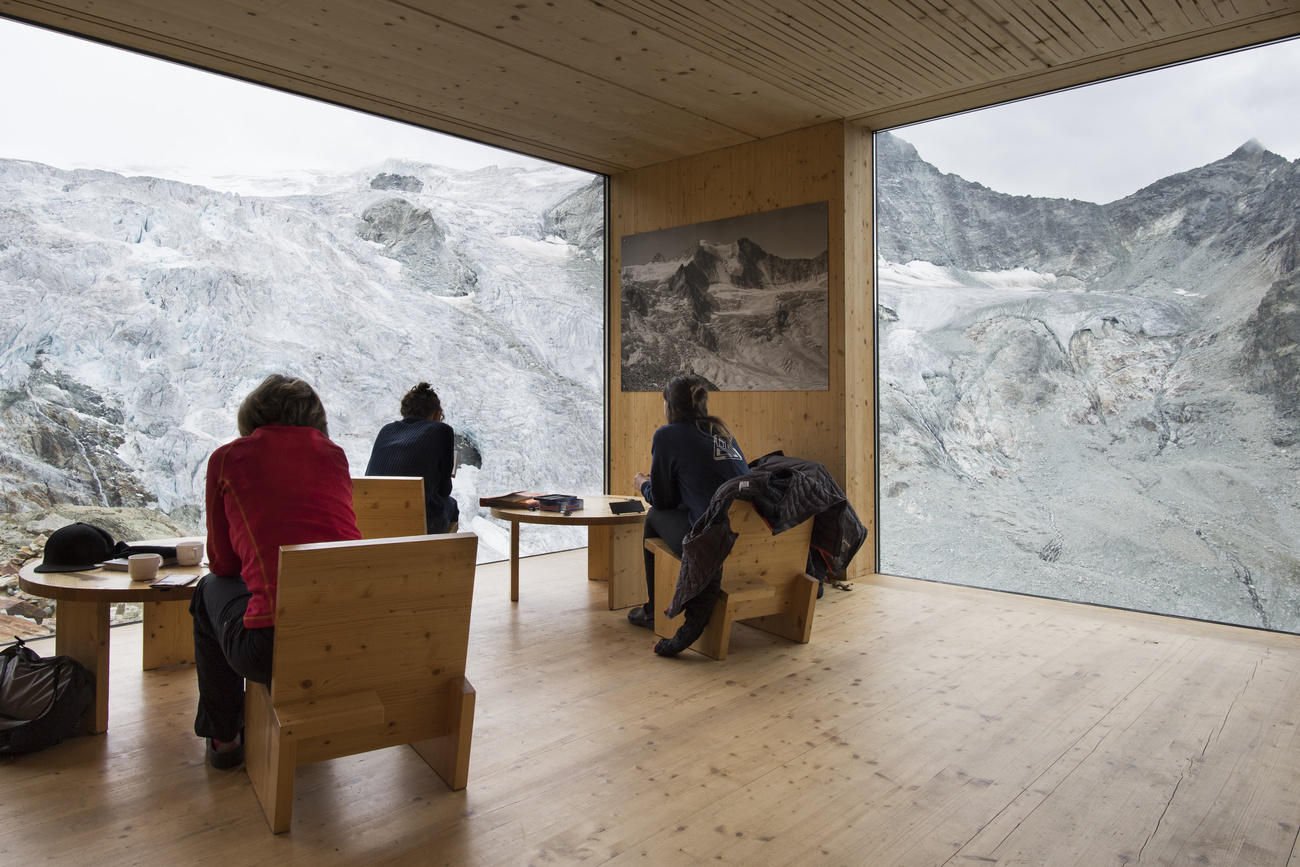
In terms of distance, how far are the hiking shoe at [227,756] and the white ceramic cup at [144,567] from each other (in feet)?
1.95

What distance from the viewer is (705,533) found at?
3.53 meters

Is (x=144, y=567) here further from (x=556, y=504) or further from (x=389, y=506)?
(x=556, y=504)

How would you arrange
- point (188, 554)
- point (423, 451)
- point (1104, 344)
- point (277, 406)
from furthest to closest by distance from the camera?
point (1104, 344) < point (423, 451) < point (188, 554) < point (277, 406)

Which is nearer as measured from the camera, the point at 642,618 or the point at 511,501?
the point at 642,618

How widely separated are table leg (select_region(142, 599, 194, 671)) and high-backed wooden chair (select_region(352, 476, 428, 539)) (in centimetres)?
84

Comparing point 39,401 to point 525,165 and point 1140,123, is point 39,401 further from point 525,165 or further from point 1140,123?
point 1140,123

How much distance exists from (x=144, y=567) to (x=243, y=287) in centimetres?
362

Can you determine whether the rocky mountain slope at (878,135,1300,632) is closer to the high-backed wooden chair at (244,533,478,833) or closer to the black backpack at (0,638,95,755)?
the high-backed wooden chair at (244,533,478,833)

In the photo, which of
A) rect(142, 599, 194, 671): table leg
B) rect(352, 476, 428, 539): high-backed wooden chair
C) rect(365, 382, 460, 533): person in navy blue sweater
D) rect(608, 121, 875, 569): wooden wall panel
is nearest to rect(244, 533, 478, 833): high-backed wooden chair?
rect(352, 476, 428, 539): high-backed wooden chair

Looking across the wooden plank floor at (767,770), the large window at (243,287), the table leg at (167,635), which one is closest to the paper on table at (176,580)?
the wooden plank floor at (767,770)

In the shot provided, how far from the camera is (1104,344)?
17.2ft

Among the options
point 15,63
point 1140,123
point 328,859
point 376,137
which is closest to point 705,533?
point 328,859

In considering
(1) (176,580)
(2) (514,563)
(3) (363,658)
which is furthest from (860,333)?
(1) (176,580)

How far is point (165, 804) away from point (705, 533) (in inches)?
82.8
